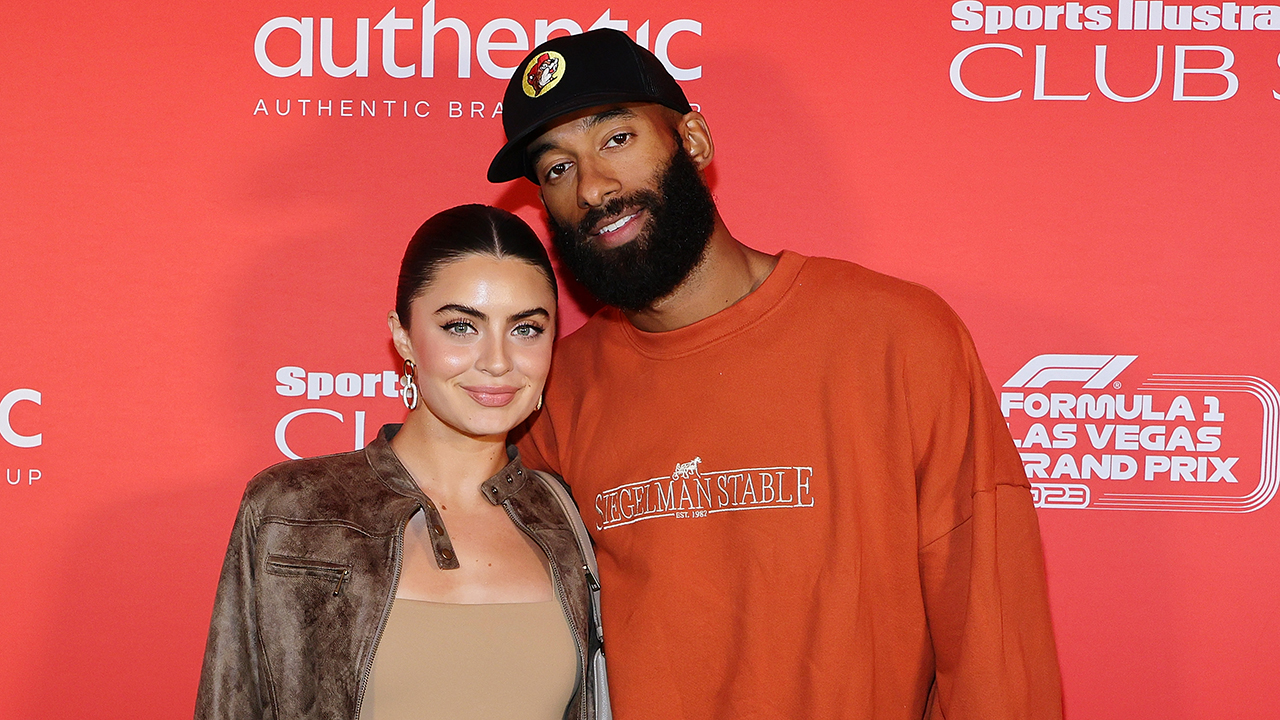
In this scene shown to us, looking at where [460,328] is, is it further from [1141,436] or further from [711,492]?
[1141,436]

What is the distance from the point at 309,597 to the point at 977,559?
1228mm

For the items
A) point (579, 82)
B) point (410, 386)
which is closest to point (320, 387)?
point (410, 386)

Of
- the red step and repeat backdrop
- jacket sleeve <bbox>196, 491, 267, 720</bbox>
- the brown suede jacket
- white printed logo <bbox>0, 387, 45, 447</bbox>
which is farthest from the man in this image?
white printed logo <bbox>0, 387, 45, 447</bbox>

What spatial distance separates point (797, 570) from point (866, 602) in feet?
0.48

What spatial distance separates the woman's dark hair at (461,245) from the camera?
2.03 metres

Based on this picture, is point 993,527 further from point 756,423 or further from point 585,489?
point 585,489

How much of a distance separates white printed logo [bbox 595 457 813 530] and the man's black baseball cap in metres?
0.73

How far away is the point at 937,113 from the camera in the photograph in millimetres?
2477

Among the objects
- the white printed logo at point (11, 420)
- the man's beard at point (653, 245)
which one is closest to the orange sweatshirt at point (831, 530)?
the man's beard at point (653, 245)

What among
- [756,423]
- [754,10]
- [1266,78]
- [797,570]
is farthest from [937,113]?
[797,570]

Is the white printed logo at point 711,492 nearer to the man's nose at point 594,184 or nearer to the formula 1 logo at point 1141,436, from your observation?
the man's nose at point 594,184

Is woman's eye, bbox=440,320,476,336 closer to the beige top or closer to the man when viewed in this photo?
the man

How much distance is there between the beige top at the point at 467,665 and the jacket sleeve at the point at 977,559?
727 millimetres

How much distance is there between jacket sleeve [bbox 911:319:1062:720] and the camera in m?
1.86
